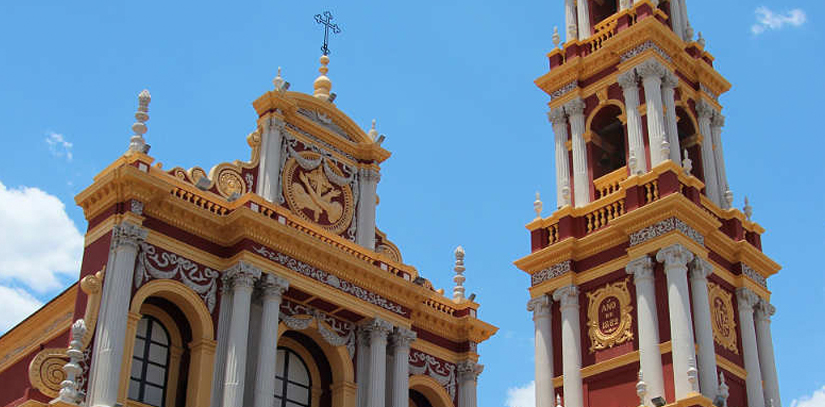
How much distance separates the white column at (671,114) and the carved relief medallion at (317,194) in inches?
312

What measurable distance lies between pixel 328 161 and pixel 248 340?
5.25 m

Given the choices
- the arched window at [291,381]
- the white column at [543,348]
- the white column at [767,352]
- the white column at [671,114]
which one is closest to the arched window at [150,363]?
the arched window at [291,381]

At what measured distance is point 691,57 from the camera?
29.7 m

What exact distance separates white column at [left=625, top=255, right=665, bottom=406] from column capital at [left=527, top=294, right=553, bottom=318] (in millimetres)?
2432

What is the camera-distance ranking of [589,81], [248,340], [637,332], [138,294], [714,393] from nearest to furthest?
[138,294]
[248,340]
[714,393]
[637,332]
[589,81]

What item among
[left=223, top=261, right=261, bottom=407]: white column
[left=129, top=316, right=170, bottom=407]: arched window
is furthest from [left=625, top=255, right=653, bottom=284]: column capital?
[left=129, top=316, right=170, bottom=407]: arched window

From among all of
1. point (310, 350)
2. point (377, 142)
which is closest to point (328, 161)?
point (377, 142)

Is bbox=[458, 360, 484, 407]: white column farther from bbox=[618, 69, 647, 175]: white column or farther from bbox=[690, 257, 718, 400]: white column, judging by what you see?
bbox=[618, 69, 647, 175]: white column

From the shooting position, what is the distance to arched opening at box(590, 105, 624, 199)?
28078 mm

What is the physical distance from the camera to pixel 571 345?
26016 millimetres

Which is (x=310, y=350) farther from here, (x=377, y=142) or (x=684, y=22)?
(x=684, y=22)

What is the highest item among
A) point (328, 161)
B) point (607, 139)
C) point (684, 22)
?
point (684, 22)

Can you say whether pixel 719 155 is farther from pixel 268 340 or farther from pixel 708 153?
pixel 268 340

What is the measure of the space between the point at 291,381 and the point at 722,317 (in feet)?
32.8
